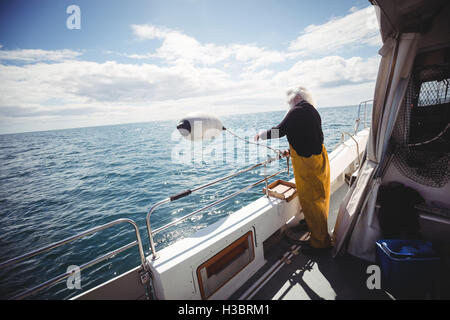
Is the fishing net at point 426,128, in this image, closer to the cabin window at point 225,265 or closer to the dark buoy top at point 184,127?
the cabin window at point 225,265

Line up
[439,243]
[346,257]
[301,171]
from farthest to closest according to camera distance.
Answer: [346,257], [301,171], [439,243]

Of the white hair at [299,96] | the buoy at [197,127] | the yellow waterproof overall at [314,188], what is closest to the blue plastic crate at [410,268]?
the yellow waterproof overall at [314,188]

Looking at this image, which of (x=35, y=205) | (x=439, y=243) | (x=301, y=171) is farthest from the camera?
(x=35, y=205)

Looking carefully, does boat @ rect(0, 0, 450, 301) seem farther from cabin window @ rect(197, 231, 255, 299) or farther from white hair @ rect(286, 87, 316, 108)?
white hair @ rect(286, 87, 316, 108)

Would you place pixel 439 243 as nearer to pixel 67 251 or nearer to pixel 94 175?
pixel 67 251

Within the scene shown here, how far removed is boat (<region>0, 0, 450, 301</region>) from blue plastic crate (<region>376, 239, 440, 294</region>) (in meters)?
0.13

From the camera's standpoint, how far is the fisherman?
214cm

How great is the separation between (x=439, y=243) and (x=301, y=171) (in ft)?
5.70

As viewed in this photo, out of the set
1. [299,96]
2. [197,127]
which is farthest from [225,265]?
[299,96]

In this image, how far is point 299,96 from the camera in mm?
2229

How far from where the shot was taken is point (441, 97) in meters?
2.25

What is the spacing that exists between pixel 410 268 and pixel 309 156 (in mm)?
1449

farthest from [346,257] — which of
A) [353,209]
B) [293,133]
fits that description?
[293,133]

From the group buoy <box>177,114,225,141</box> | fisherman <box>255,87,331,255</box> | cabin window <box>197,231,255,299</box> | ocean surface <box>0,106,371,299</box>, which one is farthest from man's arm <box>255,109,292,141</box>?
cabin window <box>197,231,255,299</box>
